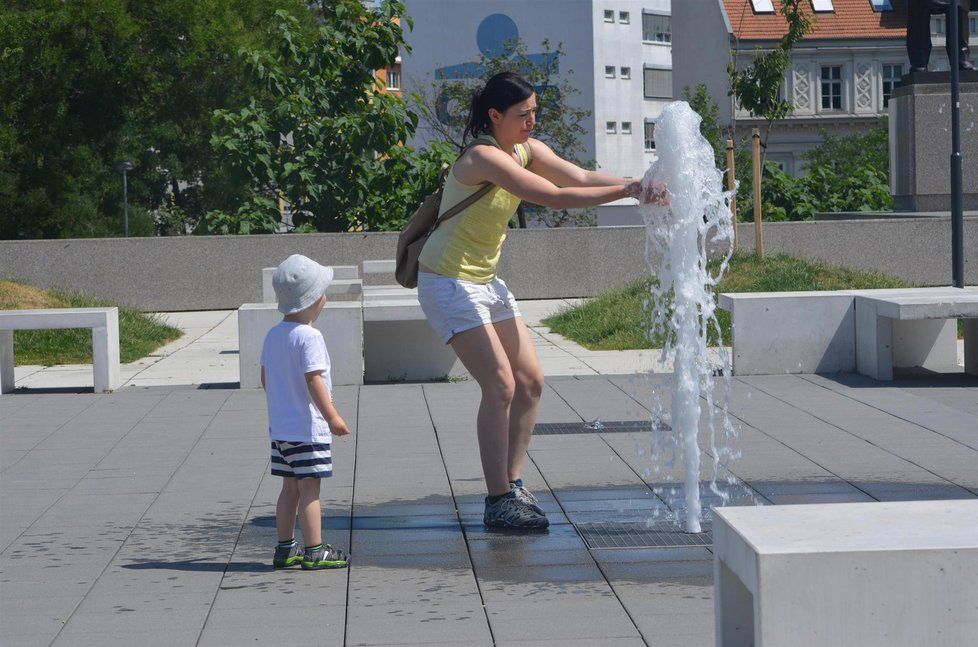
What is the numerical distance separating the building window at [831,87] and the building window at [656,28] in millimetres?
14752

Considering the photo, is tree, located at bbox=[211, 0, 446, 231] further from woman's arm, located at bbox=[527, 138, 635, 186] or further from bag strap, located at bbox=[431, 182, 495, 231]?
bag strap, located at bbox=[431, 182, 495, 231]

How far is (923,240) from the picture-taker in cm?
2097

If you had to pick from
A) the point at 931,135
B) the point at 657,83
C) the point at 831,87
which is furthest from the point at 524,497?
the point at 657,83

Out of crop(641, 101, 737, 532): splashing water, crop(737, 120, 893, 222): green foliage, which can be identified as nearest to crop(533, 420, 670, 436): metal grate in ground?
crop(641, 101, 737, 532): splashing water

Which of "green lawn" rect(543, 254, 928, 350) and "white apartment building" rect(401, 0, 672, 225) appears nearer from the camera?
"green lawn" rect(543, 254, 928, 350)

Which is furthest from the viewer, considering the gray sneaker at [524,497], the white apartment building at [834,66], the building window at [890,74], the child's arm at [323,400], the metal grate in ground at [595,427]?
the building window at [890,74]

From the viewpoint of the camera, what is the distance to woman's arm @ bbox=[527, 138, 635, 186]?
5.77 metres

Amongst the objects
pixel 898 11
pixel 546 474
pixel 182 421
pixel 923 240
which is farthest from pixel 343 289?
pixel 898 11

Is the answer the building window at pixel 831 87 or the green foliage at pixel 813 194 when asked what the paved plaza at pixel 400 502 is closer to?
the green foliage at pixel 813 194

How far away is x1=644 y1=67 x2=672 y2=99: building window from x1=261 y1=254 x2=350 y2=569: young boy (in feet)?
256

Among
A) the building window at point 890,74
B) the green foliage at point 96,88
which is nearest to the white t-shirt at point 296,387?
the green foliage at point 96,88

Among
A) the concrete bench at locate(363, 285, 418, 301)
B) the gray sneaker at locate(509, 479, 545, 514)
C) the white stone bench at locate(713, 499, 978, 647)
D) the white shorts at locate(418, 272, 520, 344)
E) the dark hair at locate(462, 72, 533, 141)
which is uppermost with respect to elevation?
the dark hair at locate(462, 72, 533, 141)

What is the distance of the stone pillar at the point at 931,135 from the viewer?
2114 cm

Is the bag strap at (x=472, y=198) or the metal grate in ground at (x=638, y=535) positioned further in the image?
the bag strap at (x=472, y=198)
